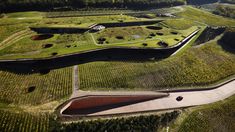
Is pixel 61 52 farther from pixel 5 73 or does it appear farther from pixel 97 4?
pixel 97 4

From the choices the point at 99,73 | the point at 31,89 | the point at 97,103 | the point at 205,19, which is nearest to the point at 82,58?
the point at 99,73

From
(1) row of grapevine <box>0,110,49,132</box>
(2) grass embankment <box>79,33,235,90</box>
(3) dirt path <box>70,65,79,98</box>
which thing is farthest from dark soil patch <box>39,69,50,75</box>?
(1) row of grapevine <box>0,110,49,132</box>

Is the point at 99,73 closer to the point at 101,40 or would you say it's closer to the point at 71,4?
the point at 101,40

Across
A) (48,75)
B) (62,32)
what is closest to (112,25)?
(62,32)

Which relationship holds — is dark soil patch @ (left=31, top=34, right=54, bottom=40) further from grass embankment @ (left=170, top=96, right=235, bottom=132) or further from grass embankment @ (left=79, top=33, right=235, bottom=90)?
grass embankment @ (left=170, top=96, right=235, bottom=132)

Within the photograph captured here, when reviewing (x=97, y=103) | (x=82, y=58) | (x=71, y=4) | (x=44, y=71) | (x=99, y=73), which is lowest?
(x=97, y=103)
